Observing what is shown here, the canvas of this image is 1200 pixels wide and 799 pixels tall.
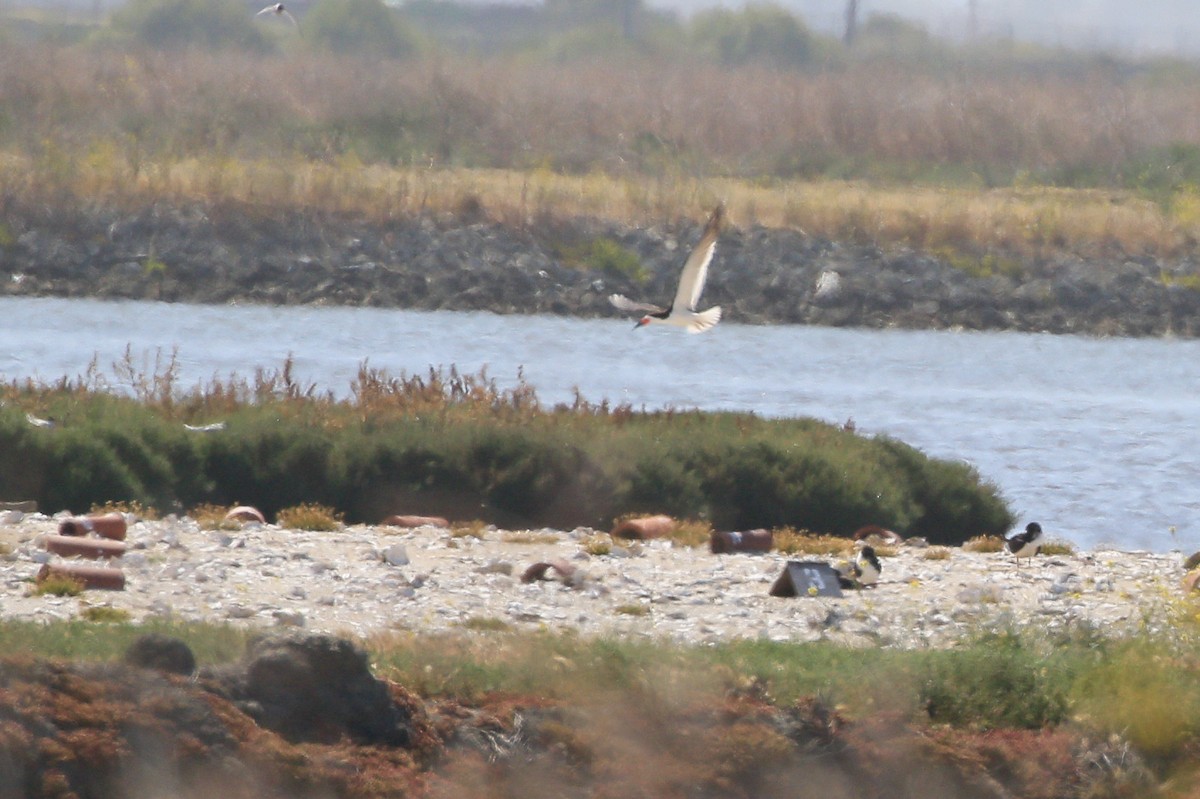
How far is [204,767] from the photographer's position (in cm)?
913

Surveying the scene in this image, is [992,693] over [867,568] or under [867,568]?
over

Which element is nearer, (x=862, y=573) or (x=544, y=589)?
(x=544, y=589)

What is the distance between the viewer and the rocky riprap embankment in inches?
1945

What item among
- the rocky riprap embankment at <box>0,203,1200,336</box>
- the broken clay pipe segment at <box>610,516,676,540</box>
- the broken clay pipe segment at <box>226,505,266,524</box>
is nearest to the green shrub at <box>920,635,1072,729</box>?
the broken clay pipe segment at <box>610,516,676,540</box>

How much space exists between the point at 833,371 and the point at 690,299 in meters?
24.0

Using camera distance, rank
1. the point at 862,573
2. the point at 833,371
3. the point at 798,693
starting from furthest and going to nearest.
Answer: the point at 833,371 → the point at 862,573 → the point at 798,693

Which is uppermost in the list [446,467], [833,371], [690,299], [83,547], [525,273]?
[690,299]

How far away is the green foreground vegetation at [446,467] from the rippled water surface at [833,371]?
160 inches

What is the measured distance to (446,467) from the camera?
61.4ft

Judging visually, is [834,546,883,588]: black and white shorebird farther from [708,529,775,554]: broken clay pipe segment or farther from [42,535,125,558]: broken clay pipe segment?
[42,535,125,558]: broken clay pipe segment

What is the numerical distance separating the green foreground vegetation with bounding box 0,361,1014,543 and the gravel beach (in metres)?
1.38

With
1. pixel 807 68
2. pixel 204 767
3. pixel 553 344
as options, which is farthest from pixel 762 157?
pixel 204 767

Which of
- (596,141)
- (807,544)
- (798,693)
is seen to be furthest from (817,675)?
(596,141)

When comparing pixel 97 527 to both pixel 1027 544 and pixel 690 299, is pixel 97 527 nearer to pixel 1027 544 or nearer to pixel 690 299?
pixel 690 299
